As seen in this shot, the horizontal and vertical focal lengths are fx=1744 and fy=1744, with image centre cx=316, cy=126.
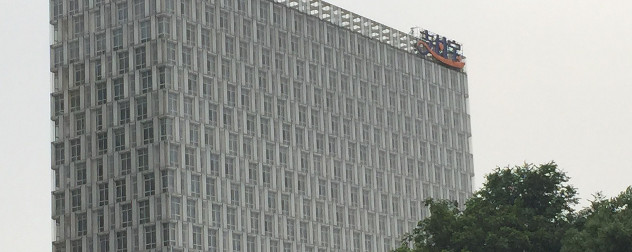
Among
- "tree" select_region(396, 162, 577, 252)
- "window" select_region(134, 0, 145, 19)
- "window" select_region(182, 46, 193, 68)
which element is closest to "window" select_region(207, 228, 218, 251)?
"window" select_region(182, 46, 193, 68)

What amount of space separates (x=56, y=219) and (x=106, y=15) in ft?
77.7

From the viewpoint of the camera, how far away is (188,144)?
623 ft

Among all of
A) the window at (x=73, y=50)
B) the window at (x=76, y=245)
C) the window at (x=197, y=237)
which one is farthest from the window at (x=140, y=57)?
the window at (x=76, y=245)

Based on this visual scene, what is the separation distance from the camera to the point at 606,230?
102 m

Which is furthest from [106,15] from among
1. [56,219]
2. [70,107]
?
[56,219]

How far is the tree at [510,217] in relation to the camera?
112 metres

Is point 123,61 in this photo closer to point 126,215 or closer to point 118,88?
point 118,88

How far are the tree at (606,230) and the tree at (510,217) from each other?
10.1 ft

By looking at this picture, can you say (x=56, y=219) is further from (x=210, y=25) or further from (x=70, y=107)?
(x=210, y=25)

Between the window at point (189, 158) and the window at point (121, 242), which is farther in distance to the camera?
the window at point (189, 158)

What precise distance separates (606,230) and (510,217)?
1167cm

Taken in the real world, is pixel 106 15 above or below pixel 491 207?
above

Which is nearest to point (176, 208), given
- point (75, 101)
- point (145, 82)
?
point (145, 82)

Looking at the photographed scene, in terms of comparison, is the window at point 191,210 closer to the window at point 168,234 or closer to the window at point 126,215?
the window at point 168,234
